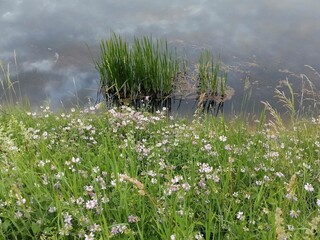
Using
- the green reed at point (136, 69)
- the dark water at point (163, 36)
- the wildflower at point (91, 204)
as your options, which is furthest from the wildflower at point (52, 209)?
the dark water at point (163, 36)

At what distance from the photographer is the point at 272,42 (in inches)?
507

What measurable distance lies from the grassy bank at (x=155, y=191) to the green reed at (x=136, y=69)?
4.73 m

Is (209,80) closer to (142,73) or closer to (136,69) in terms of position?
(142,73)

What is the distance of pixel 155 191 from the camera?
404 cm

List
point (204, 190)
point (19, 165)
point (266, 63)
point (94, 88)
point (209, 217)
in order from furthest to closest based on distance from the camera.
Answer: point (266, 63)
point (94, 88)
point (19, 165)
point (204, 190)
point (209, 217)

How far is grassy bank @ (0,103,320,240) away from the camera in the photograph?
335 cm

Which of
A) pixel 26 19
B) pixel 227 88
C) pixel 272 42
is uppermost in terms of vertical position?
pixel 26 19

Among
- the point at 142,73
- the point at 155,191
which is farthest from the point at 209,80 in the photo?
the point at 155,191

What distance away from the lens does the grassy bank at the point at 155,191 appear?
3346 mm

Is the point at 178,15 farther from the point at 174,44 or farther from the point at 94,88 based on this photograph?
the point at 94,88

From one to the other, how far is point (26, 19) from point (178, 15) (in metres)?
4.72

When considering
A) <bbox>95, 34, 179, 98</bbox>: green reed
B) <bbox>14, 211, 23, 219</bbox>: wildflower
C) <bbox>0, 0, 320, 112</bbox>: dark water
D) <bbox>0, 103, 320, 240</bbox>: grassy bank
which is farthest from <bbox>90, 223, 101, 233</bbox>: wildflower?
<bbox>0, 0, 320, 112</bbox>: dark water

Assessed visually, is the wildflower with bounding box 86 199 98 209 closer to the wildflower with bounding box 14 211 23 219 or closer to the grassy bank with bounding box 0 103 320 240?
the grassy bank with bounding box 0 103 320 240

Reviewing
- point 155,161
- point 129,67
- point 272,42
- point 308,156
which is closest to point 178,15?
point 272,42
